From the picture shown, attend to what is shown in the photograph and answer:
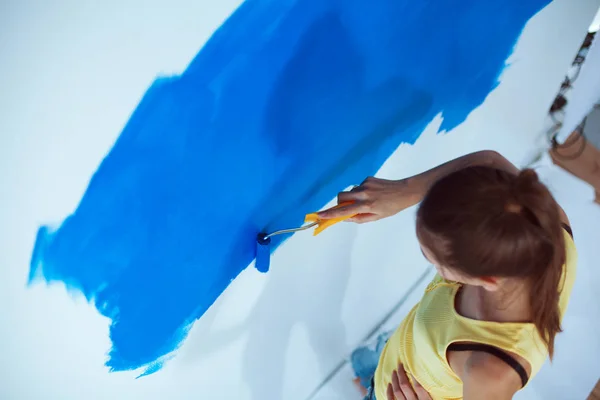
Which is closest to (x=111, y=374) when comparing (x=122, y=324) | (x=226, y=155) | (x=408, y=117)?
(x=122, y=324)

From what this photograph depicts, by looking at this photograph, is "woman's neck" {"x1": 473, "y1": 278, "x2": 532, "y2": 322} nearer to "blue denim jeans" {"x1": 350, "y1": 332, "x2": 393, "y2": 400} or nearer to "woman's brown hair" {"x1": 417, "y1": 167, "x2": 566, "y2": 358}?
"woman's brown hair" {"x1": 417, "y1": 167, "x2": 566, "y2": 358}

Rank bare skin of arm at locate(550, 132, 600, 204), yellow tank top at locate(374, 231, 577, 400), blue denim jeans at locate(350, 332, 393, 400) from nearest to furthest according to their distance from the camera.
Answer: yellow tank top at locate(374, 231, 577, 400) < blue denim jeans at locate(350, 332, 393, 400) < bare skin of arm at locate(550, 132, 600, 204)

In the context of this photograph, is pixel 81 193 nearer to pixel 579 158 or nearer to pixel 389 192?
pixel 389 192

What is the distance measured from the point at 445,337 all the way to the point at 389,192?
246mm

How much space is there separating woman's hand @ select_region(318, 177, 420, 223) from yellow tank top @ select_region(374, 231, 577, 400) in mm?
161

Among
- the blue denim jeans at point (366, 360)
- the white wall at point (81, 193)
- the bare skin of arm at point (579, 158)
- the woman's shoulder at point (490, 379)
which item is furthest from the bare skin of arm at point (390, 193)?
the bare skin of arm at point (579, 158)

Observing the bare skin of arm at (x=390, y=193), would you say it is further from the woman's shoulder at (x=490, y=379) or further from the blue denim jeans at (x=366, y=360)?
the blue denim jeans at (x=366, y=360)

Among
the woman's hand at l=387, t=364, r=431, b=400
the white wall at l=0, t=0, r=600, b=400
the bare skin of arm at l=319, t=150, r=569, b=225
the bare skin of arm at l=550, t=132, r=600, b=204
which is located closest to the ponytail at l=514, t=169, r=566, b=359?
the bare skin of arm at l=319, t=150, r=569, b=225

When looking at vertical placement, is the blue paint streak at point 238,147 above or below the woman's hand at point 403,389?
above

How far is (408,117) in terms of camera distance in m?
0.97

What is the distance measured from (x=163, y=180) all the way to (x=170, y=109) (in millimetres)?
92

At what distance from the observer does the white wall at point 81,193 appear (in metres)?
0.46

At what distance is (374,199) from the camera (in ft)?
2.63

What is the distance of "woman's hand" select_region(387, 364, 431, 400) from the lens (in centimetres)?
87
